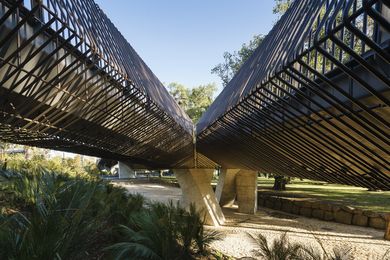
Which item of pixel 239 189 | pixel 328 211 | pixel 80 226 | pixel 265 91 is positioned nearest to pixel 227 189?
pixel 239 189

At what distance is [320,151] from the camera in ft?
19.9

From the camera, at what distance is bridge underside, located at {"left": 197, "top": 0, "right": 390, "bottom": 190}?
10.4ft

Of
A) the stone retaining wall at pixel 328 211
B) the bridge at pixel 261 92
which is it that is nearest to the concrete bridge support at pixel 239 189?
the stone retaining wall at pixel 328 211

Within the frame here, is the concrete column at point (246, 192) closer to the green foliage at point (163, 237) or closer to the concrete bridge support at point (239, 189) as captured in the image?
the concrete bridge support at point (239, 189)

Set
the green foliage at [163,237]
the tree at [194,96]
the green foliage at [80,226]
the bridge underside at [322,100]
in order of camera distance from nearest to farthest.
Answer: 1. the bridge underside at [322,100]
2. the green foliage at [80,226]
3. the green foliage at [163,237]
4. the tree at [194,96]

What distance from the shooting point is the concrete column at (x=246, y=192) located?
20219 millimetres

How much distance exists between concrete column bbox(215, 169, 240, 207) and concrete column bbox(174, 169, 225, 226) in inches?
134

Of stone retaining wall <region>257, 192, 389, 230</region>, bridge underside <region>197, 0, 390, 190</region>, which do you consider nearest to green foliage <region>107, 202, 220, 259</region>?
bridge underside <region>197, 0, 390, 190</region>

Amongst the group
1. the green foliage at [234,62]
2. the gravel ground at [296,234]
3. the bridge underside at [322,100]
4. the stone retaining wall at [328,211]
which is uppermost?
the green foliage at [234,62]

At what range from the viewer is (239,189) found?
21.1 m

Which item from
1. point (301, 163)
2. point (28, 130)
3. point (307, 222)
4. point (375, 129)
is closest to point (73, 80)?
point (28, 130)

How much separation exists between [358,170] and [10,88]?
5762 mm

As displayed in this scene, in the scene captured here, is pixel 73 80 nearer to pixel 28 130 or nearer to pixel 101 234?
pixel 28 130

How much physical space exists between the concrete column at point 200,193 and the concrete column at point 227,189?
3393 mm
